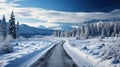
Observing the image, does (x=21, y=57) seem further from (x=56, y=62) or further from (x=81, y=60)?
(x=81, y=60)

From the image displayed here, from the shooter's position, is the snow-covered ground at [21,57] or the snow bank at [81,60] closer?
the snow-covered ground at [21,57]

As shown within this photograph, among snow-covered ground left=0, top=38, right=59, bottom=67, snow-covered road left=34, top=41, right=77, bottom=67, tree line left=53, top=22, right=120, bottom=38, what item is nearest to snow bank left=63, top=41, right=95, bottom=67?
snow-covered road left=34, top=41, right=77, bottom=67

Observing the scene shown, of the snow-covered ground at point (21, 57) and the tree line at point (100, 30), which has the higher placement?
the snow-covered ground at point (21, 57)

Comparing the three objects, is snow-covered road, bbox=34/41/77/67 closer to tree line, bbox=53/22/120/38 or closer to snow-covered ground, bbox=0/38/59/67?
snow-covered ground, bbox=0/38/59/67

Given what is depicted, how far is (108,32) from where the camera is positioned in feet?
403

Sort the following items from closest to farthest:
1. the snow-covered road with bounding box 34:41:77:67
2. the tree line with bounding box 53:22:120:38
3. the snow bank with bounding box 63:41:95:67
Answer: the snow-covered road with bounding box 34:41:77:67
the snow bank with bounding box 63:41:95:67
the tree line with bounding box 53:22:120:38

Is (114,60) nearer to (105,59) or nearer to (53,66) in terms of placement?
(105,59)

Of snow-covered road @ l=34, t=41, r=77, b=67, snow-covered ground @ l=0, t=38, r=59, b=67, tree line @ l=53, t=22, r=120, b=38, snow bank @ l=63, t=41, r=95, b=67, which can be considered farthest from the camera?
tree line @ l=53, t=22, r=120, b=38

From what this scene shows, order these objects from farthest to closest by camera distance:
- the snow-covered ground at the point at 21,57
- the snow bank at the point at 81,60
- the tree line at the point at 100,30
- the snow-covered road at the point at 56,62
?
the tree line at the point at 100,30 → the snow bank at the point at 81,60 → the snow-covered road at the point at 56,62 → the snow-covered ground at the point at 21,57

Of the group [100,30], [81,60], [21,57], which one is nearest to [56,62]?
[81,60]

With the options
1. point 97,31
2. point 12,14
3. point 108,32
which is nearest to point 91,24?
point 97,31

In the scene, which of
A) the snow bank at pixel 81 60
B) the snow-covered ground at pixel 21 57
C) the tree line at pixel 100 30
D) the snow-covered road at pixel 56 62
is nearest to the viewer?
the snow-covered ground at pixel 21 57

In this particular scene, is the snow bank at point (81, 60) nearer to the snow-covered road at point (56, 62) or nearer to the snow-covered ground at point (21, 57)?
the snow-covered road at point (56, 62)

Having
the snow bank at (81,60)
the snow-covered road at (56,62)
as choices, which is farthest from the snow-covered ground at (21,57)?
the snow bank at (81,60)
